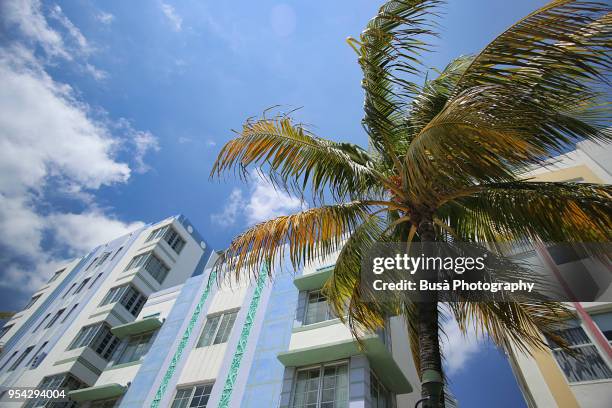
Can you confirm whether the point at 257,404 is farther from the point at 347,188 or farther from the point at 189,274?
the point at 189,274

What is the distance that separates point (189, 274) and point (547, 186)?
29044 millimetres

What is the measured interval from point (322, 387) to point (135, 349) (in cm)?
1265

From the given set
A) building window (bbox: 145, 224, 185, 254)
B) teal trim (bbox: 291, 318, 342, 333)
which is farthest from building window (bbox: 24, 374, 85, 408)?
teal trim (bbox: 291, 318, 342, 333)

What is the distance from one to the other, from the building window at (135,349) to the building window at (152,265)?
26.3 ft

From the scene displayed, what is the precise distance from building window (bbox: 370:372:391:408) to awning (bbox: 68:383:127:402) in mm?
12022

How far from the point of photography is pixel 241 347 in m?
14.3

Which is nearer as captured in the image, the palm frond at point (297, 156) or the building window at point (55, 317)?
the palm frond at point (297, 156)

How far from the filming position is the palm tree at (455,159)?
486cm

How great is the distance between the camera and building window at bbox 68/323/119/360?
869 inches

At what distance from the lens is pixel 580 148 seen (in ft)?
50.4

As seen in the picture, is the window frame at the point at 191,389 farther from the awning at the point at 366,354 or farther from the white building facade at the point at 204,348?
the awning at the point at 366,354

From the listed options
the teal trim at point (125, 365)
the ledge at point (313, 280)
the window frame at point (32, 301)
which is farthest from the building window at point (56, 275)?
the ledge at point (313, 280)

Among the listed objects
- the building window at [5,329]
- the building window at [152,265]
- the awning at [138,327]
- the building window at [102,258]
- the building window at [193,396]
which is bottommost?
the building window at [193,396]

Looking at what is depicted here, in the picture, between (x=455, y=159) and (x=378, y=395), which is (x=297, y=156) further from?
(x=378, y=395)
